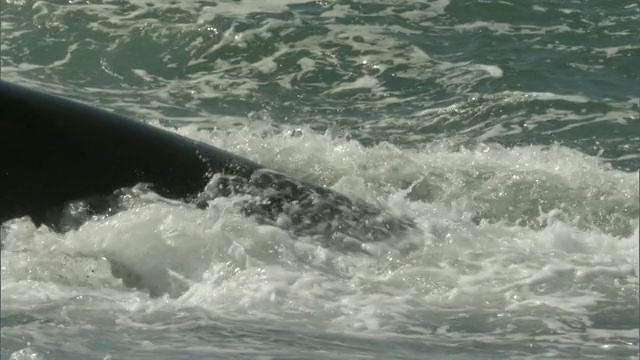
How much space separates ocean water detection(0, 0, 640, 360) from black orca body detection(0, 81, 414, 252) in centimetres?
12

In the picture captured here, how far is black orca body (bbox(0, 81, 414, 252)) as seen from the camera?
5902 mm

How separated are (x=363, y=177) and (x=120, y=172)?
7.80ft

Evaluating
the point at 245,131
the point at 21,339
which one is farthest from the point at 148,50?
the point at 21,339

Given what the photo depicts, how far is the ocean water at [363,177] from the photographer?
194 inches

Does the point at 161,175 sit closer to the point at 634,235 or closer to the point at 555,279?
the point at 555,279

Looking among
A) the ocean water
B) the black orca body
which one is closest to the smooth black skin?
the black orca body

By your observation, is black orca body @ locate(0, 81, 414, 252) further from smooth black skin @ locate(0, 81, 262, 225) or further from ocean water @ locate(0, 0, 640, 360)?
ocean water @ locate(0, 0, 640, 360)

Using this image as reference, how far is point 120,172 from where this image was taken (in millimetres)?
6145

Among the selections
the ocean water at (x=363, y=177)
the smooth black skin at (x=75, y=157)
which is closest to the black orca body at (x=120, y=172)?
the smooth black skin at (x=75, y=157)

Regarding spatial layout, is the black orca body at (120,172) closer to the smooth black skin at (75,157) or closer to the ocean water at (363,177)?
the smooth black skin at (75,157)

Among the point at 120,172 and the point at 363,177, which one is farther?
the point at 363,177

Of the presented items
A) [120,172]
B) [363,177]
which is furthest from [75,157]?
[363,177]

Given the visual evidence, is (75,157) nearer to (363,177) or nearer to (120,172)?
(120,172)

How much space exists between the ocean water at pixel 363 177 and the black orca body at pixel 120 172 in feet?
0.39
